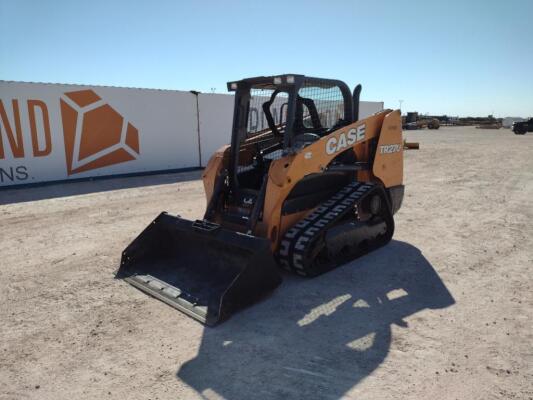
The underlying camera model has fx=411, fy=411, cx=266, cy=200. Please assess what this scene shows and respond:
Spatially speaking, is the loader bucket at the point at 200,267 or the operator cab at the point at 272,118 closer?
the loader bucket at the point at 200,267

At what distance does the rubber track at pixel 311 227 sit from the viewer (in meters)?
4.30

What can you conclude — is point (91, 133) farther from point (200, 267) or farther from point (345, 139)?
point (345, 139)

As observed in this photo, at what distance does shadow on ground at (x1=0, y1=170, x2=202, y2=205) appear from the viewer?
9289mm

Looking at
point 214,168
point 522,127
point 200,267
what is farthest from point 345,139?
point 522,127

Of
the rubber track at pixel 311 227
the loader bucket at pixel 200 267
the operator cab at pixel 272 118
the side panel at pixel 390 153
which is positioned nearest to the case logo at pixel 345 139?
the operator cab at pixel 272 118

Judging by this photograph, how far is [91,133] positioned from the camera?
1138 centimetres

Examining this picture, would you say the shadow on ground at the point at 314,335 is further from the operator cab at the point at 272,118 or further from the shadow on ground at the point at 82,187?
the shadow on ground at the point at 82,187

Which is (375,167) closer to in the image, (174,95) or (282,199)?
(282,199)

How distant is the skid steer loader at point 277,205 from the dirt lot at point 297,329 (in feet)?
0.78

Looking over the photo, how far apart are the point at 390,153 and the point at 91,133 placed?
8.66 metres

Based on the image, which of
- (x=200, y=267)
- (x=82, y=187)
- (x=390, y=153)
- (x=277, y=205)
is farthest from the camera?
(x=82, y=187)

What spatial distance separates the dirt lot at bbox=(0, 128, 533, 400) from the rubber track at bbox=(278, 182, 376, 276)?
10.0 inches

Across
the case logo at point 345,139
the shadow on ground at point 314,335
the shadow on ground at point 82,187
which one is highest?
the case logo at point 345,139

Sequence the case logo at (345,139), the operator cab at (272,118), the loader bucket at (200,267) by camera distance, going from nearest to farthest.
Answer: the loader bucket at (200,267)
the case logo at (345,139)
the operator cab at (272,118)
